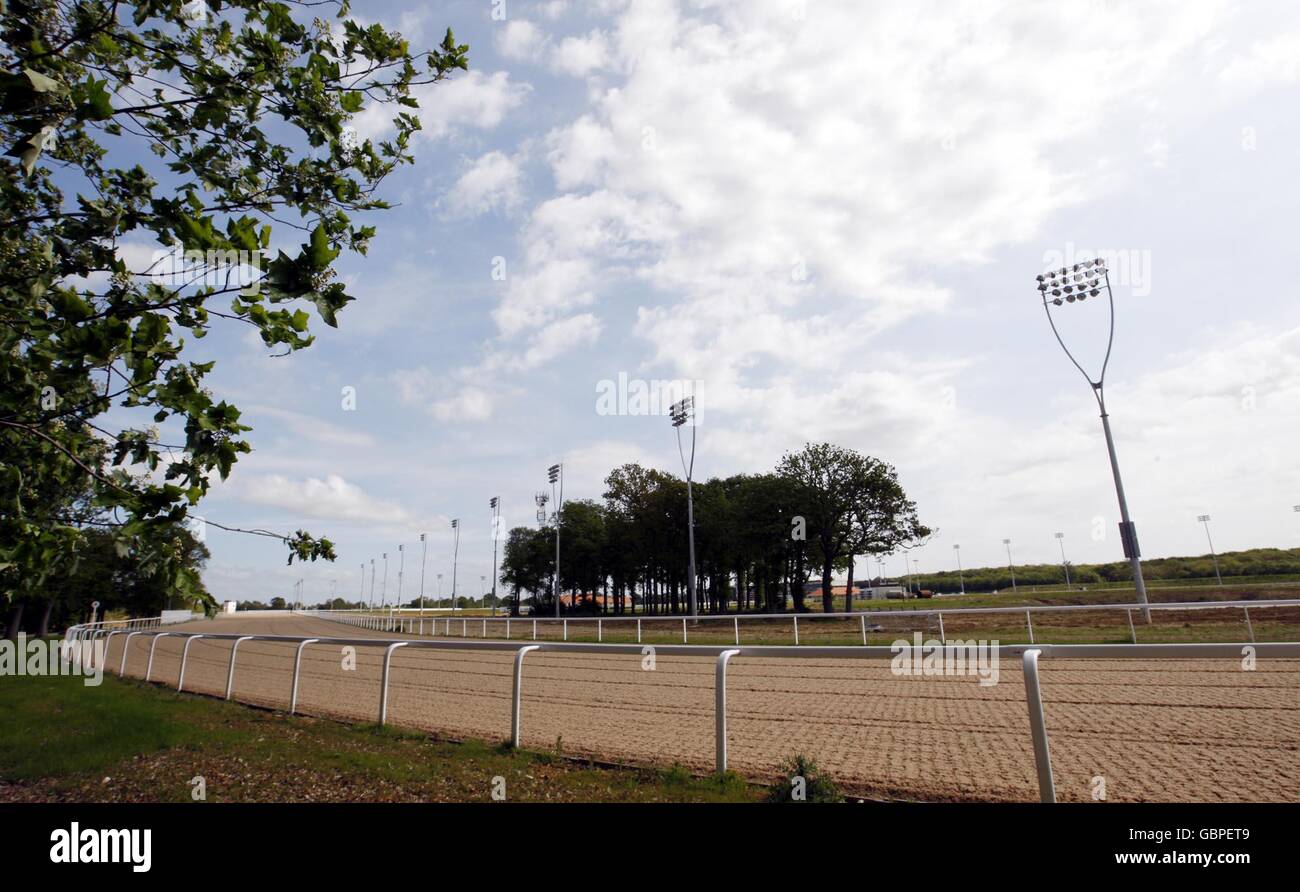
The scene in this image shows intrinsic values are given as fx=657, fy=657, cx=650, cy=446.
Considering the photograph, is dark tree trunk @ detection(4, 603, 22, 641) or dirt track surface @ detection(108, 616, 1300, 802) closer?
dirt track surface @ detection(108, 616, 1300, 802)

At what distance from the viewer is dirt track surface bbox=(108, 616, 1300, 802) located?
16.7 feet

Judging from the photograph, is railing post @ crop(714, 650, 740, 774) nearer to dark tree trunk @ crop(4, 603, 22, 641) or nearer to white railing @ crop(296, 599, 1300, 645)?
white railing @ crop(296, 599, 1300, 645)

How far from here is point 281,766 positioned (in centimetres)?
608

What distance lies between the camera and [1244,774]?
502 cm

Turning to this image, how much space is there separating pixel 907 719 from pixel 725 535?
1902 inches

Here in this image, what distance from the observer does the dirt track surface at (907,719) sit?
510 cm

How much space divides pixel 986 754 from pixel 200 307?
6.66 m

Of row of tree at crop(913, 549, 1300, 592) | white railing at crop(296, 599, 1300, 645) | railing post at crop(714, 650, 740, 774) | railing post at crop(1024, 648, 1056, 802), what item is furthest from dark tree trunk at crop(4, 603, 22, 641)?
row of tree at crop(913, 549, 1300, 592)

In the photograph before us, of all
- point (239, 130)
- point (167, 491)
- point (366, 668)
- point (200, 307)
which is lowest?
point (366, 668)

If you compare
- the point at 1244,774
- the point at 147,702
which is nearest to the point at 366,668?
the point at 147,702

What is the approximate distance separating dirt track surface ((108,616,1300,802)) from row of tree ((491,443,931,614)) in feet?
97.0

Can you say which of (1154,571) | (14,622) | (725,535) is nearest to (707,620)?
(725,535)
